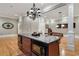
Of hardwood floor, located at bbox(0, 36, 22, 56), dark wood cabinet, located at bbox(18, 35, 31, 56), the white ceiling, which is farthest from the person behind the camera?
dark wood cabinet, located at bbox(18, 35, 31, 56)

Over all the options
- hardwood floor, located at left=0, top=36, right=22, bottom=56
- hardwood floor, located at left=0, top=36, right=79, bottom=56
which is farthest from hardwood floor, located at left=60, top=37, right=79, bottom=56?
hardwood floor, located at left=0, top=36, right=22, bottom=56

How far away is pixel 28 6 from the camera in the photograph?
207cm

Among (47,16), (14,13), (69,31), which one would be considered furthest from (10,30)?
(69,31)

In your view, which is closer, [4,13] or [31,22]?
[4,13]

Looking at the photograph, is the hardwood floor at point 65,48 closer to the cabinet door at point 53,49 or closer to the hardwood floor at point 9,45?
the cabinet door at point 53,49

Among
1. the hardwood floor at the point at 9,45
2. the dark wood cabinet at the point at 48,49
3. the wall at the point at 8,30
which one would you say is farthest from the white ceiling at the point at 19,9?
the dark wood cabinet at the point at 48,49

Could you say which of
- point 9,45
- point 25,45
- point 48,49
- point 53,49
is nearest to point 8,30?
point 9,45

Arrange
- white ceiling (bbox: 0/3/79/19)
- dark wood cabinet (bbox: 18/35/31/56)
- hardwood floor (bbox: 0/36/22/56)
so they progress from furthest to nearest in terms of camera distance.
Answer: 1. dark wood cabinet (bbox: 18/35/31/56)
2. hardwood floor (bbox: 0/36/22/56)
3. white ceiling (bbox: 0/3/79/19)

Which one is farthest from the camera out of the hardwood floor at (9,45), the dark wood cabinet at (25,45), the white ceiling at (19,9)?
the dark wood cabinet at (25,45)

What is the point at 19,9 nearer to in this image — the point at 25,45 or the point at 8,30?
the point at 8,30

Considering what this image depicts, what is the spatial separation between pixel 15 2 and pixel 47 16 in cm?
69

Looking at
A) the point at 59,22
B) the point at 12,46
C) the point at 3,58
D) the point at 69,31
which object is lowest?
the point at 3,58

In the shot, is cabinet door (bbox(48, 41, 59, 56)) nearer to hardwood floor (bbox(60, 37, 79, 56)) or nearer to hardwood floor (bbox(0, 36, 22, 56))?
hardwood floor (bbox(60, 37, 79, 56))

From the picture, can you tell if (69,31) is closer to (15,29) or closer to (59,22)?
(59,22)
